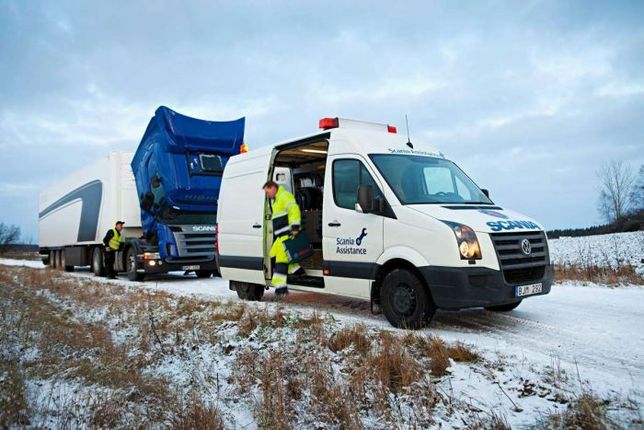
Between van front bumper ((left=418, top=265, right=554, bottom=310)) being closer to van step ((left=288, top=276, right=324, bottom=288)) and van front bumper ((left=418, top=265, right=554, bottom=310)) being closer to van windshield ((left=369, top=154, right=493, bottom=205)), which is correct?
van windshield ((left=369, top=154, right=493, bottom=205))

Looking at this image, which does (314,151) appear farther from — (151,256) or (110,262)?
(110,262)

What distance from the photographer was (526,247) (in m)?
6.25

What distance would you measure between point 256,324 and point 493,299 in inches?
106

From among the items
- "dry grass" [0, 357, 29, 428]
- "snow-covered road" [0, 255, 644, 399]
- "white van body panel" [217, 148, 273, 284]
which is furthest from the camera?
"white van body panel" [217, 148, 273, 284]

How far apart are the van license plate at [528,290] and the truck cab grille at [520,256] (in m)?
0.06

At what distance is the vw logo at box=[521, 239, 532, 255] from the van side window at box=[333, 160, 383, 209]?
1840 mm

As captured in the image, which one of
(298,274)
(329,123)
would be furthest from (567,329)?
(329,123)

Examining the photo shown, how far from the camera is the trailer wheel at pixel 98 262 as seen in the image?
1739cm

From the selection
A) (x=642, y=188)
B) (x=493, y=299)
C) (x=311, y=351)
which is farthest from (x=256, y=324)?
(x=642, y=188)

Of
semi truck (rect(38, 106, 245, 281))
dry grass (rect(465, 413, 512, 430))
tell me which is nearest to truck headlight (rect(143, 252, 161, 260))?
semi truck (rect(38, 106, 245, 281))

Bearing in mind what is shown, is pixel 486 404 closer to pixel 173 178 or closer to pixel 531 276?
pixel 531 276

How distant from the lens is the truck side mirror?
652 cm

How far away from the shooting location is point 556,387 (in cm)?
404

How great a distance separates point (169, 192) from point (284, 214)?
242 inches
